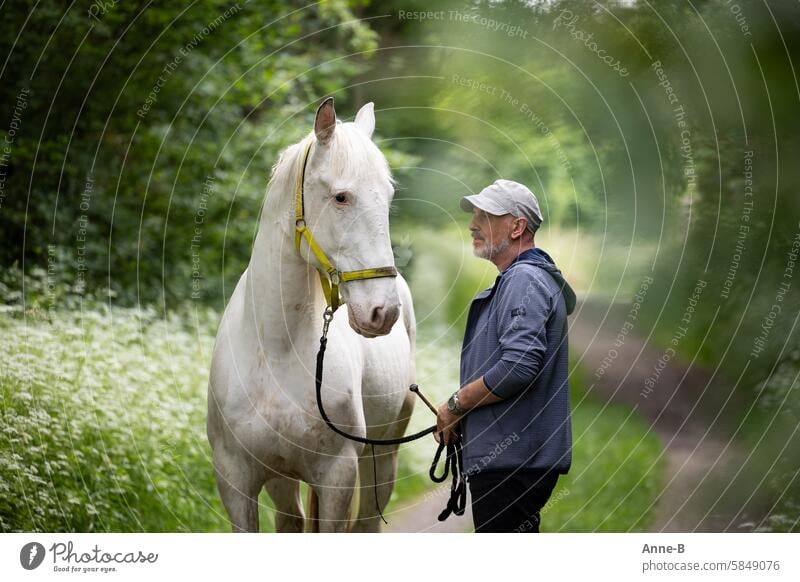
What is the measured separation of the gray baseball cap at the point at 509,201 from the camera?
13.7ft

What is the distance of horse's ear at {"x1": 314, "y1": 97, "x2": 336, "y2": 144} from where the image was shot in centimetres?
398

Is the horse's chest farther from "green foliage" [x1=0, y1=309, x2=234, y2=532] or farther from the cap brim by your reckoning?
"green foliage" [x1=0, y1=309, x2=234, y2=532]

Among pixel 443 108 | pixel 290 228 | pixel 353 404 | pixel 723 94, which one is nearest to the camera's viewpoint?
pixel 290 228

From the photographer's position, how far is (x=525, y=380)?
3945mm

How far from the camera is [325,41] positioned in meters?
12.7

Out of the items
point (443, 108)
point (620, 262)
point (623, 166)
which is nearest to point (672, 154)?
point (623, 166)

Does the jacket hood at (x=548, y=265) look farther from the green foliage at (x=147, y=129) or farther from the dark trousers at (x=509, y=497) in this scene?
the green foliage at (x=147, y=129)

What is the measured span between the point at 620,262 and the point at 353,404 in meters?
4.66

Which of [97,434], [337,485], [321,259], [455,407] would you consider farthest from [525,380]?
[97,434]

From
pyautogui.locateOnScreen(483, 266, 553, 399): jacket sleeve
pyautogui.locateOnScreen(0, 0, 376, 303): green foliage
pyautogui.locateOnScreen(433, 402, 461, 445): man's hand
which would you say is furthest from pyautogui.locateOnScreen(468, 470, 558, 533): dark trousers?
pyautogui.locateOnScreen(0, 0, 376, 303): green foliage

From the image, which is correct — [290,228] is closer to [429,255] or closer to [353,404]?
[353,404]
